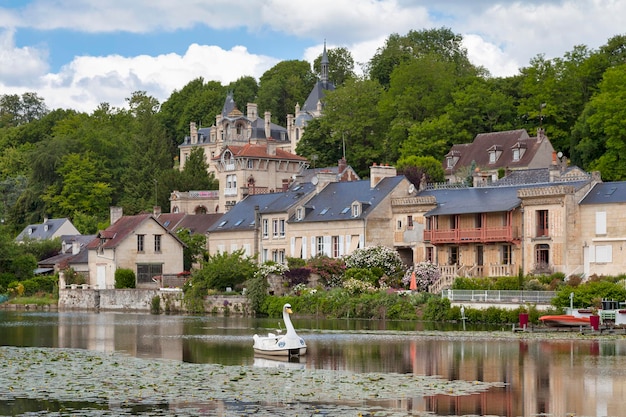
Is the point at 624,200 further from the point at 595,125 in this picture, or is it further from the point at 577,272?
the point at 595,125

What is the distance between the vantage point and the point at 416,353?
40031 mm

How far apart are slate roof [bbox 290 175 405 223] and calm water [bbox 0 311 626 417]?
15200 mm

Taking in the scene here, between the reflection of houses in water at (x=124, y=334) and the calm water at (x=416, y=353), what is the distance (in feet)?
0.14

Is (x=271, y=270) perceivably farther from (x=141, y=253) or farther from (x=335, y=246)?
(x=141, y=253)

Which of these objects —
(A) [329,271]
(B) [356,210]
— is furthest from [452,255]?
(B) [356,210]

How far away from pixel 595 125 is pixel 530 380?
58.2 m

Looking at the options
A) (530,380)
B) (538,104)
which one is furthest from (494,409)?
(538,104)

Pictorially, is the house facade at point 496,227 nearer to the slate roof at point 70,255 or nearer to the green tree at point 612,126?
the green tree at point 612,126

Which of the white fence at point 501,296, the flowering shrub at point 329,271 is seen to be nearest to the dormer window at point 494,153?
the flowering shrub at point 329,271

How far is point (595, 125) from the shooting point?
8750 centimetres

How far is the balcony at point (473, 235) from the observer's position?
6544cm

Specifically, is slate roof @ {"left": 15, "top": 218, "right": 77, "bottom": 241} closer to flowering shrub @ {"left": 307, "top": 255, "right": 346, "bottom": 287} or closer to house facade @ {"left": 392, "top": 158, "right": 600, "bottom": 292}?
flowering shrub @ {"left": 307, "top": 255, "right": 346, "bottom": 287}

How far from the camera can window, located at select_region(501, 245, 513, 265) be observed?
6625 centimetres

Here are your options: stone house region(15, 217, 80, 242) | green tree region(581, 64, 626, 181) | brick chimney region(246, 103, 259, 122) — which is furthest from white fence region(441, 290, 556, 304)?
brick chimney region(246, 103, 259, 122)
